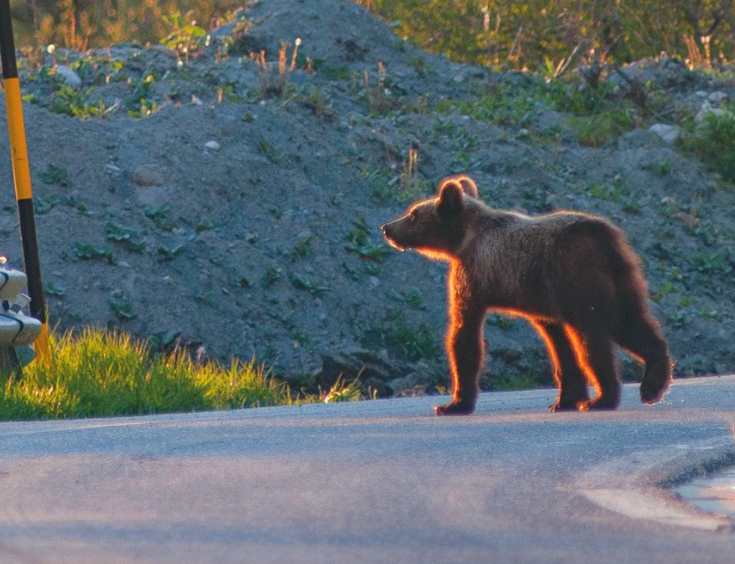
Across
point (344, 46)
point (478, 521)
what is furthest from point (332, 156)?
point (478, 521)

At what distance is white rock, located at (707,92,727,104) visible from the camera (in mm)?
26484

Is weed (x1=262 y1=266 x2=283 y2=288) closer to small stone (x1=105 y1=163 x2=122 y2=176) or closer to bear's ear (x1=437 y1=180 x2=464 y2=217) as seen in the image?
small stone (x1=105 y1=163 x2=122 y2=176)

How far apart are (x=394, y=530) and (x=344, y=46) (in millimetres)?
19629

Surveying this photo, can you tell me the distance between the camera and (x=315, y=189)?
64.7 ft

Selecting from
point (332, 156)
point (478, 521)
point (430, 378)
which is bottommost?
point (430, 378)

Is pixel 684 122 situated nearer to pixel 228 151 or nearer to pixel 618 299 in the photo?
pixel 228 151

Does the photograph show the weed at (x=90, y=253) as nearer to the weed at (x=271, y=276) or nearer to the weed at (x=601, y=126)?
the weed at (x=271, y=276)

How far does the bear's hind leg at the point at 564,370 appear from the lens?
10.6m

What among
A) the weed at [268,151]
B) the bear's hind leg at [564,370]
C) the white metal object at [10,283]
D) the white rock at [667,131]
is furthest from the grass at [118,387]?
the white rock at [667,131]

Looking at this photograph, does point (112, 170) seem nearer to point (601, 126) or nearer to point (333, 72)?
point (333, 72)

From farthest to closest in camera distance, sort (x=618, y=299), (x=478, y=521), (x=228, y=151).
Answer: (x=228, y=151) < (x=618, y=299) < (x=478, y=521)

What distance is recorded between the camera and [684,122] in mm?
25531

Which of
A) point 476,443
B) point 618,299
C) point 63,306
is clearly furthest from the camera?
point 63,306

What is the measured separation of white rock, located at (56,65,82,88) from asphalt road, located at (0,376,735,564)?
1227cm
